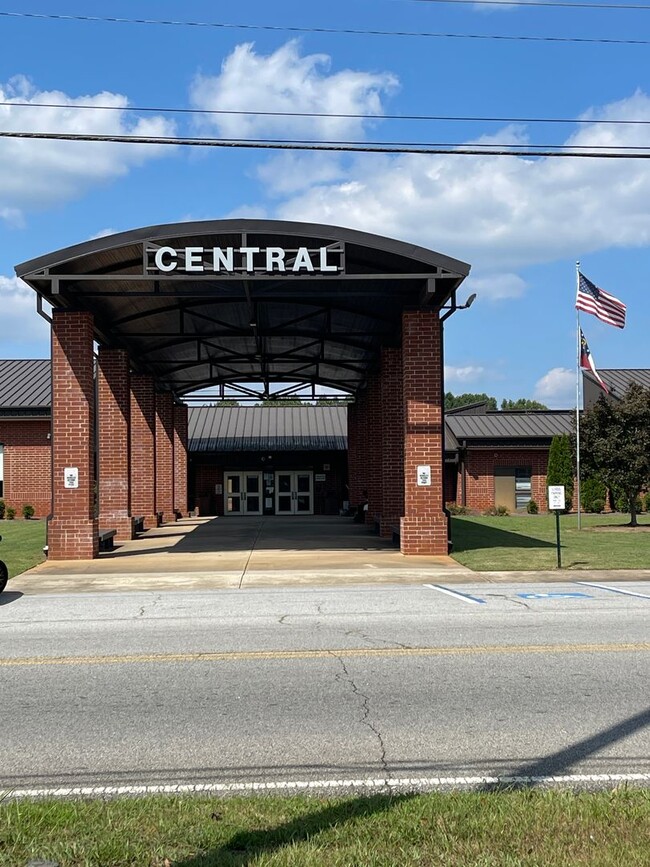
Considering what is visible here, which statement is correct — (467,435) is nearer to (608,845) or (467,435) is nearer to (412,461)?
(412,461)

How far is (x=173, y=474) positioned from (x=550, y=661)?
103 ft

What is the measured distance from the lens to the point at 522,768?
5695 millimetres

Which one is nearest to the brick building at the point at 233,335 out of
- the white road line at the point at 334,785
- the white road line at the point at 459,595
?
the white road line at the point at 459,595

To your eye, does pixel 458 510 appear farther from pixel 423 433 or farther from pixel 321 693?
pixel 321 693

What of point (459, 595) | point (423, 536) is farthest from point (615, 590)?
point (423, 536)

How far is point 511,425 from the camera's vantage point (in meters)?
48.0

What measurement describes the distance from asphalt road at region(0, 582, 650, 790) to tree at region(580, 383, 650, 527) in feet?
64.6

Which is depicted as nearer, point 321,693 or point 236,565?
point 321,693

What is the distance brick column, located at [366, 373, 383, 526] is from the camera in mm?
31844

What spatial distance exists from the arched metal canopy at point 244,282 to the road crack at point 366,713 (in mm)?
11267

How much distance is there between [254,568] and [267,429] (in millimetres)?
30615

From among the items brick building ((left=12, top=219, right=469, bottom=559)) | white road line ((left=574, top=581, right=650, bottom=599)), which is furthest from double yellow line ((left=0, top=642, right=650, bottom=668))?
brick building ((left=12, top=219, right=469, bottom=559))

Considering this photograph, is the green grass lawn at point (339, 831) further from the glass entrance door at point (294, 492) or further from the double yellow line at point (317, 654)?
the glass entrance door at point (294, 492)

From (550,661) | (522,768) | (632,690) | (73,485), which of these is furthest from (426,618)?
(73,485)
